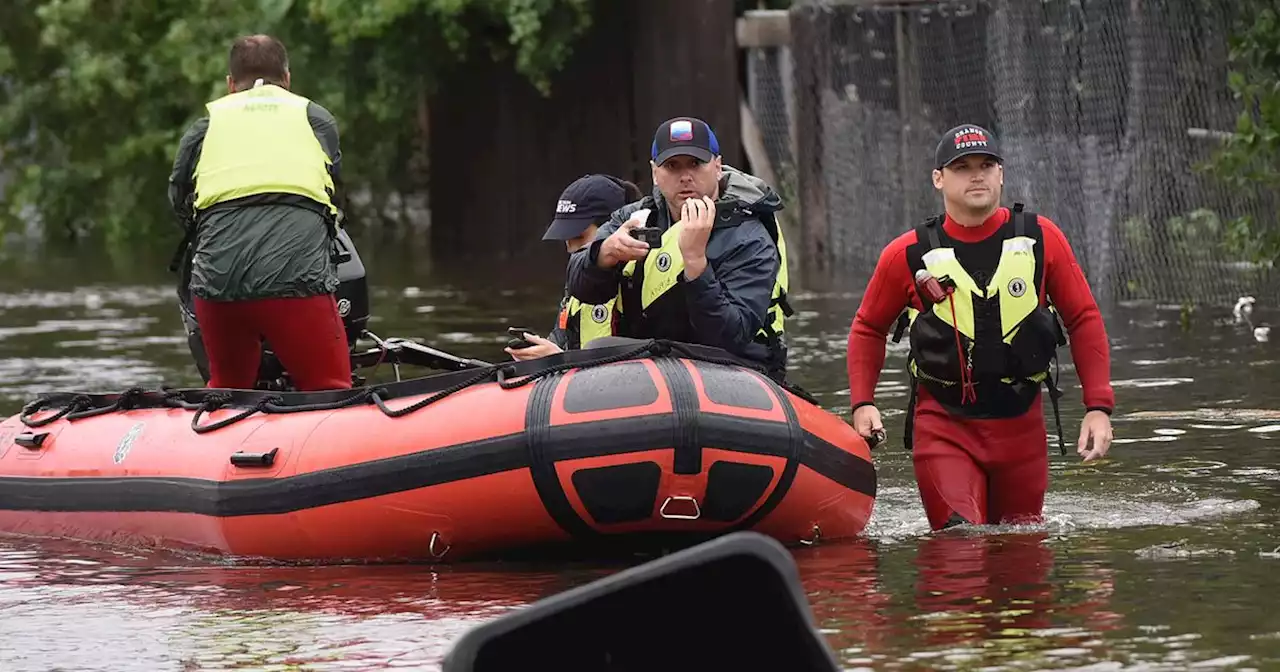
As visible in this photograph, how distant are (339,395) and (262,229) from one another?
91 cm

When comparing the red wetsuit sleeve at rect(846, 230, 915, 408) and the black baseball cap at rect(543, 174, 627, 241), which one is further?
the black baseball cap at rect(543, 174, 627, 241)

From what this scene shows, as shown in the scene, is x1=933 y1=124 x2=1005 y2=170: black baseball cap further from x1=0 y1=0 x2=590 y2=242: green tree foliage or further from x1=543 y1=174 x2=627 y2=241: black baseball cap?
x1=0 y1=0 x2=590 y2=242: green tree foliage

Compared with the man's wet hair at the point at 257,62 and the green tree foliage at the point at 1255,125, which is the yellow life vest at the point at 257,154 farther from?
the green tree foliage at the point at 1255,125

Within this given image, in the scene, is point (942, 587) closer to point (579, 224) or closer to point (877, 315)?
point (877, 315)

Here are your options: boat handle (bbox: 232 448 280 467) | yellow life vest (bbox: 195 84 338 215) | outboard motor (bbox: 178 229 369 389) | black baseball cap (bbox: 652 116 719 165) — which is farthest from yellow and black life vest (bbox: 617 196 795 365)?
outboard motor (bbox: 178 229 369 389)

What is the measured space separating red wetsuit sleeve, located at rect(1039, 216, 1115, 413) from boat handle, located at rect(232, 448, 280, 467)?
2700 millimetres

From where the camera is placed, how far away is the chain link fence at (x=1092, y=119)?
15.2 m

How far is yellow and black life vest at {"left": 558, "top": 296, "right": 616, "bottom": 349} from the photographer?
29.6ft

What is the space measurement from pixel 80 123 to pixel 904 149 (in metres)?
13.8

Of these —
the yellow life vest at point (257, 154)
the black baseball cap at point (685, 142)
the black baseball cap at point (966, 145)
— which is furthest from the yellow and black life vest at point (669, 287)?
the yellow life vest at point (257, 154)

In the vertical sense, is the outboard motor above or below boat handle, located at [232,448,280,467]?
above

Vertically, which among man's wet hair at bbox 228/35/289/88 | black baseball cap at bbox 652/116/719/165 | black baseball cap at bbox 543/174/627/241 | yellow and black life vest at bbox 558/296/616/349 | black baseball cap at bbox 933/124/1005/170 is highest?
man's wet hair at bbox 228/35/289/88

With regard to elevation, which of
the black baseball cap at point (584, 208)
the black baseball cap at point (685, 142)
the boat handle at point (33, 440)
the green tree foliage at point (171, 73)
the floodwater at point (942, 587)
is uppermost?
the green tree foliage at point (171, 73)

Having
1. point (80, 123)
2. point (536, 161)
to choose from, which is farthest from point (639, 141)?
point (80, 123)
